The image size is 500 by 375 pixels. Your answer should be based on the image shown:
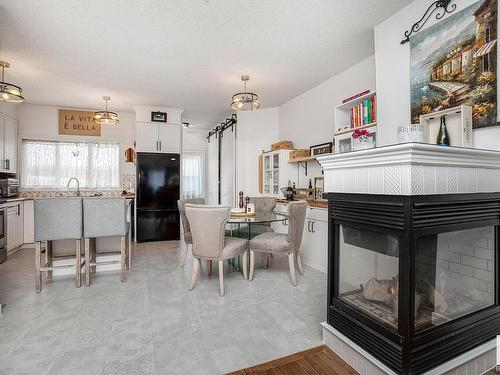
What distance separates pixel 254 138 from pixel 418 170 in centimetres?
439

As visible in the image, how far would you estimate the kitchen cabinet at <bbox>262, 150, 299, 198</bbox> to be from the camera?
15.1 feet

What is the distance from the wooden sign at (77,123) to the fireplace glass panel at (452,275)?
19.8 ft

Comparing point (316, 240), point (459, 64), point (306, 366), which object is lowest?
point (306, 366)

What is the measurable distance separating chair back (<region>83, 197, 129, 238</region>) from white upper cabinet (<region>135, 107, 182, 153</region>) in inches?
102

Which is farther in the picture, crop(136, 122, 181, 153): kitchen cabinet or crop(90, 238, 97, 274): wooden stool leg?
crop(136, 122, 181, 153): kitchen cabinet

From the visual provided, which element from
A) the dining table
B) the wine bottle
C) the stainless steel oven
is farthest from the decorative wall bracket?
the stainless steel oven

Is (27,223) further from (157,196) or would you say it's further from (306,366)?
(306,366)

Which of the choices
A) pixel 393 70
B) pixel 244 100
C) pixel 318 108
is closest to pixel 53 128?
pixel 244 100

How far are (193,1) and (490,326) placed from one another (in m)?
3.17

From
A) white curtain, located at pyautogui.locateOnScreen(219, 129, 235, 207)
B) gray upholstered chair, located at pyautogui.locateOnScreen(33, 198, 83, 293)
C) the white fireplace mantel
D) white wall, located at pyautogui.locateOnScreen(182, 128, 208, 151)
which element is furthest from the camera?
white wall, located at pyautogui.locateOnScreen(182, 128, 208, 151)

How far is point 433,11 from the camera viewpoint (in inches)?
80.5

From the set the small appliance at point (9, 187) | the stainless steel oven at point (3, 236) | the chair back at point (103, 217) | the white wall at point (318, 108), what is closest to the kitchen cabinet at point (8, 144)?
the small appliance at point (9, 187)

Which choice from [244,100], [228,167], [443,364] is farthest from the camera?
[228,167]

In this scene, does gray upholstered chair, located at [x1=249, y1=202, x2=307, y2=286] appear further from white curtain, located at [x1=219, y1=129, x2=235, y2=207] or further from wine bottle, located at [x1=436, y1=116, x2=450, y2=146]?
white curtain, located at [x1=219, y1=129, x2=235, y2=207]
